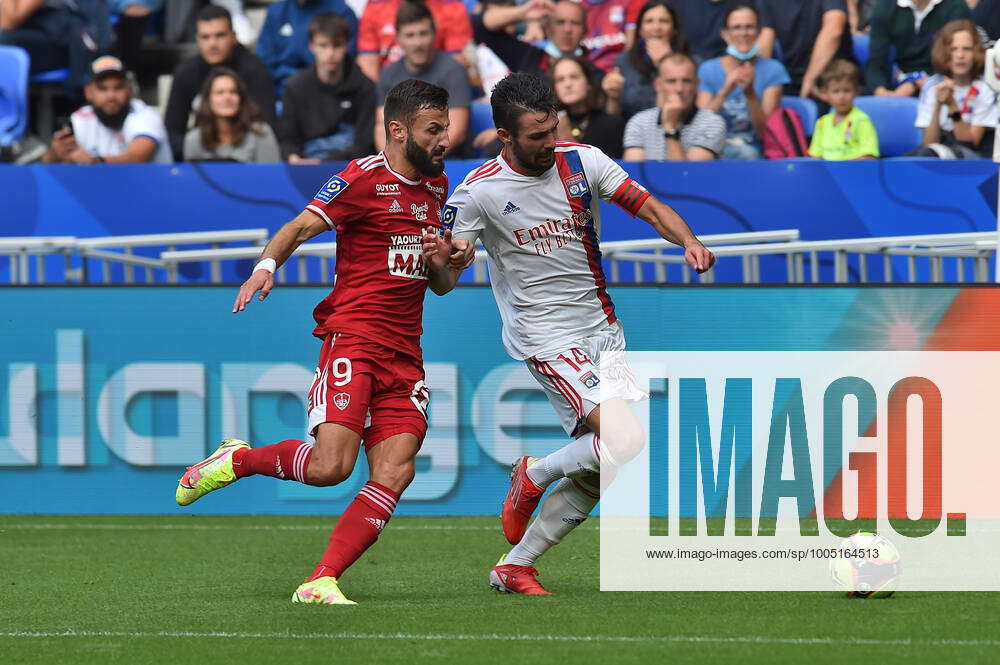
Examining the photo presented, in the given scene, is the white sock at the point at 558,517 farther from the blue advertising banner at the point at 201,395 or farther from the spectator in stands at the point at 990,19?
the spectator in stands at the point at 990,19

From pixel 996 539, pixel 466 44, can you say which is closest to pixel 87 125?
pixel 466 44

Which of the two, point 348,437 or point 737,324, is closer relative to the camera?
point 348,437

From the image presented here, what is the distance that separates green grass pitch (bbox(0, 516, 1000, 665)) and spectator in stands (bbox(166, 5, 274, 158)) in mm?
5621

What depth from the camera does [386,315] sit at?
6.91m

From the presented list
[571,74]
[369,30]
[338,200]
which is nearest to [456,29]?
[369,30]

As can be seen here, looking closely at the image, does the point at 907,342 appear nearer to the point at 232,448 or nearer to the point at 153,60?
the point at 232,448

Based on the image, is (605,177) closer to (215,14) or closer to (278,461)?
(278,461)

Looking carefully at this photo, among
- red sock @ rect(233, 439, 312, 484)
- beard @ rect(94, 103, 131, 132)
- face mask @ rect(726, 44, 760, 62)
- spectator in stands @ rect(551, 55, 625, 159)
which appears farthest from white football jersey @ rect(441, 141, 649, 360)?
beard @ rect(94, 103, 131, 132)

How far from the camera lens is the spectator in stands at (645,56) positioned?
12852 millimetres

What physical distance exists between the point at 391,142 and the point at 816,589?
2.69 meters

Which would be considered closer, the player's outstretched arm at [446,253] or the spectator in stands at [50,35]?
the player's outstretched arm at [446,253]

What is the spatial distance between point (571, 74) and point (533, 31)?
2070mm

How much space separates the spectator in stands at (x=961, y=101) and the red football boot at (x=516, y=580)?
6.32 m

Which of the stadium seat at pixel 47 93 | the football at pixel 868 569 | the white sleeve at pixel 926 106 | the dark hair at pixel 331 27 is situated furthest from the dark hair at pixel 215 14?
the football at pixel 868 569
